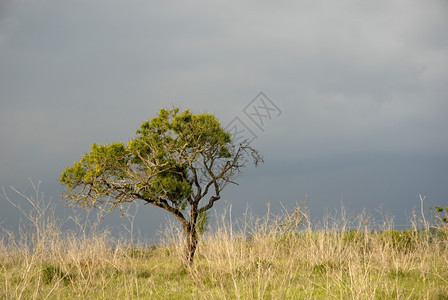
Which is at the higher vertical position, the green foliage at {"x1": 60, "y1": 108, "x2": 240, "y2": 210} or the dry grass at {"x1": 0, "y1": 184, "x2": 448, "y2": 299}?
the green foliage at {"x1": 60, "y1": 108, "x2": 240, "y2": 210}

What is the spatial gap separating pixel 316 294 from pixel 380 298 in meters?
1.15

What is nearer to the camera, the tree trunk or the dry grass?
the dry grass

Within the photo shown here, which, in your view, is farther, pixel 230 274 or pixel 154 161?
pixel 154 161

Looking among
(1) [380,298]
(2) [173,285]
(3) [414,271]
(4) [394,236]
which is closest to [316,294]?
(1) [380,298]

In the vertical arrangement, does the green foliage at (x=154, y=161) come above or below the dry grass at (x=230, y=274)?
above

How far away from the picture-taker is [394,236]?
16.9 meters

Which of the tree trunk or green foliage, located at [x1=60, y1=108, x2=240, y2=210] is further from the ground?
green foliage, located at [x1=60, y1=108, x2=240, y2=210]

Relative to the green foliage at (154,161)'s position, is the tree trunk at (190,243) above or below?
below

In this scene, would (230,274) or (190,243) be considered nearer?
(230,274)

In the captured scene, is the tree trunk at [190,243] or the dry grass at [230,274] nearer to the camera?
the dry grass at [230,274]

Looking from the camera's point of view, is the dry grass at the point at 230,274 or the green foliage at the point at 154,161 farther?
the green foliage at the point at 154,161

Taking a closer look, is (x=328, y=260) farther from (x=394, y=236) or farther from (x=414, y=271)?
(x=394, y=236)

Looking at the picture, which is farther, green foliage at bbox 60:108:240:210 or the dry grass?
green foliage at bbox 60:108:240:210

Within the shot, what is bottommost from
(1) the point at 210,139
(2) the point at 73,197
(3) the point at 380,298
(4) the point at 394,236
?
(3) the point at 380,298
